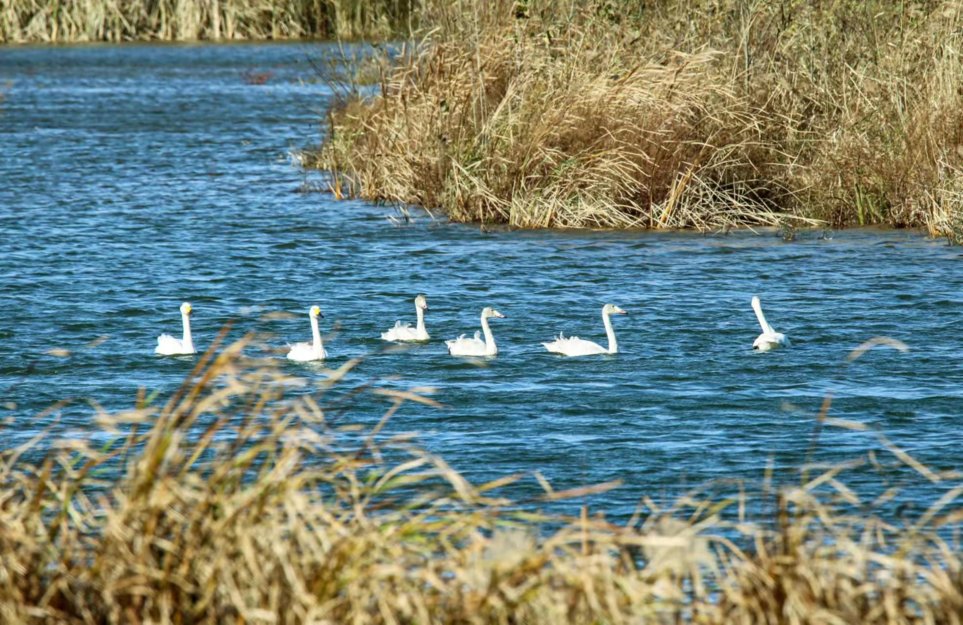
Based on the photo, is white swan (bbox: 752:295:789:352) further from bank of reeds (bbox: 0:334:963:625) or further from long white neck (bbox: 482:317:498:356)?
bank of reeds (bbox: 0:334:963:625)

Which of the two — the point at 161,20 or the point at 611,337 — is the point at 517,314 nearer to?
the point at 611,337

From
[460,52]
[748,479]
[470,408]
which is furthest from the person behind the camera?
[460,52]

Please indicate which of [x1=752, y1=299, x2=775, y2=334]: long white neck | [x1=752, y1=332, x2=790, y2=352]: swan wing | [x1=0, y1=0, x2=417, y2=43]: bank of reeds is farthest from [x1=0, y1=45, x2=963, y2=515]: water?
[x1=0, y1=0, x2=417, y2=43]: bank of reeds

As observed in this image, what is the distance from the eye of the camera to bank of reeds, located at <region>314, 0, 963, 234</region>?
16.8 meters

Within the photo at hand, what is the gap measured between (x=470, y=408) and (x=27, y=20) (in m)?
38.6

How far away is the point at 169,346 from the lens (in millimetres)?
12391

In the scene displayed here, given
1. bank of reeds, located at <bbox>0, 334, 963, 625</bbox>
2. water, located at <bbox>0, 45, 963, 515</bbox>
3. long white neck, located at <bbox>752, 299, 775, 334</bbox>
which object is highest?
bank of reeds, located at <bbox>0, 334, 963, 625</bbox>

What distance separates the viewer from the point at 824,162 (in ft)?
55.9

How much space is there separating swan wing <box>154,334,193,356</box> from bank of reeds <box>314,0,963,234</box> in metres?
5.95

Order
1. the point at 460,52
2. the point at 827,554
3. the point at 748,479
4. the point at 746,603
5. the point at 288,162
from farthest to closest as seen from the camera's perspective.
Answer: the point at 288,162
the point at 460,52
the point at 748,479
the point at 827,554
the point at 746,603

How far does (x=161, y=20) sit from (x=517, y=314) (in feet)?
114

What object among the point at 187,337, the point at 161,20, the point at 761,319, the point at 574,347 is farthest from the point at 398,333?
the point at 161,20

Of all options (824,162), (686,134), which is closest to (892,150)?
(824,162)

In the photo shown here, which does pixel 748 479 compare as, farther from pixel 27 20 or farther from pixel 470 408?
pixel 27 20
